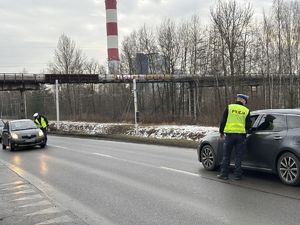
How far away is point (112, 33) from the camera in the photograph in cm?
6512

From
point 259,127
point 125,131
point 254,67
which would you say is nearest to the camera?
point 259,127

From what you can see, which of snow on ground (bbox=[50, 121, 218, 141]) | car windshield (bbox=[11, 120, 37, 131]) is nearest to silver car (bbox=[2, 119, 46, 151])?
car windshield (bbox=[11, 120, 37, 131])

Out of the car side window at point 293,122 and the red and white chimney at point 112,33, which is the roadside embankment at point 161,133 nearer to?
the car side window at point 293,122

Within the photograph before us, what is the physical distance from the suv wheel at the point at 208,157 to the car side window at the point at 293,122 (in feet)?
7.81

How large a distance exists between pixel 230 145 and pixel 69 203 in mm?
3824

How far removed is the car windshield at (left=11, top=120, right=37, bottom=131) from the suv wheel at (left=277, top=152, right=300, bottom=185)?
14771 millimetres

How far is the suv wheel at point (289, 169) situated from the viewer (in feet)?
25.4

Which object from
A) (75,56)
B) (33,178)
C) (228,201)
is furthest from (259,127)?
(75,56)

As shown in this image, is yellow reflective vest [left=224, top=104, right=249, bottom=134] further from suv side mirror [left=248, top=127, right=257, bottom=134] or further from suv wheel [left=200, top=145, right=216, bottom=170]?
suv wheel [left=200, top=145, right=216, bottom=170]

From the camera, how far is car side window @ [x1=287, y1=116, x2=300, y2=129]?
7.99m

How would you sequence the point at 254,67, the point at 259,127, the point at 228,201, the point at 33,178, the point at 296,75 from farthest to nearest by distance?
the point at 296,75
the point at 254,67
the point at 33,178
the point at 259,127
the point at 228,201

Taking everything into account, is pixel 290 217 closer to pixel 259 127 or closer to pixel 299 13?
pixel 259 127

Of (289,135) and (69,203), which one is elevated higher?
(289,135)

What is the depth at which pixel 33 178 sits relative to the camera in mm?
10180
